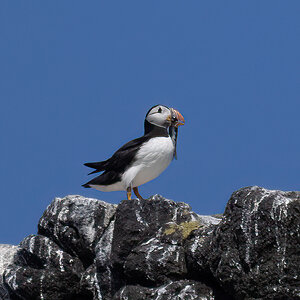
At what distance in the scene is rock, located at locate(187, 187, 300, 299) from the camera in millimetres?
6102

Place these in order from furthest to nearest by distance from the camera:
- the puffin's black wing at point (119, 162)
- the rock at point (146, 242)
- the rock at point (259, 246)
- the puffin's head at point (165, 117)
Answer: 1. the puffin's head at point (165, 117)
2. the puffin's black wing at point (119, 162)
3. the rock at point (146, 242)
4. the rock at point (259, 246)

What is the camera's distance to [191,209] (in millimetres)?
8023

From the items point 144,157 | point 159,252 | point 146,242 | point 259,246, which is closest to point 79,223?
point 144,157

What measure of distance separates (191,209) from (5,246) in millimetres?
4278

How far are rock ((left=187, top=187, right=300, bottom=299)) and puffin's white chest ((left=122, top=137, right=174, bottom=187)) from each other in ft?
9.83

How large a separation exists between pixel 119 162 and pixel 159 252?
106 inches

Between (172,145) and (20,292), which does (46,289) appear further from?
(172,145)

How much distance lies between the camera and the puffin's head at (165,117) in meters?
10.0

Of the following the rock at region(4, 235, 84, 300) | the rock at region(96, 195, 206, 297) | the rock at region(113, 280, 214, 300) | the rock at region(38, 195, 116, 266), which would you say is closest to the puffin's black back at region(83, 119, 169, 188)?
the rock at region(38, 195, 116, 266)

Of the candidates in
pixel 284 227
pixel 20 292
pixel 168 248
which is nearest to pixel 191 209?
pixel 168 248

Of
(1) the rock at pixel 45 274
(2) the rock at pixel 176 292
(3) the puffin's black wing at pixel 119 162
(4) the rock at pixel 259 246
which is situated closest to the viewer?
(4) the rock at pixel 259 246

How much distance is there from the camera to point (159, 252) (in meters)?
7.22

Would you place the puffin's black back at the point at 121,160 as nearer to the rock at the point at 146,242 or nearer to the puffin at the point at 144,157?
the puffin at the point at 144,157

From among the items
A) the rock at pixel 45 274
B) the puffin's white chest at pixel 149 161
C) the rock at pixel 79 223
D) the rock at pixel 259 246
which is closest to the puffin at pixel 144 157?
the puffin's white chest at pixel 149 161
